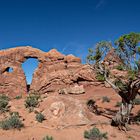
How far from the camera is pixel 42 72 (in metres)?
37.3

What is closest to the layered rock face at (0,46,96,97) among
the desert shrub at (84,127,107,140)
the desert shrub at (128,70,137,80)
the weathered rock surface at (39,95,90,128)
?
the weathered rock surface at (39,95,90,128)

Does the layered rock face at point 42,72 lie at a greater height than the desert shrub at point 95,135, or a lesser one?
greater

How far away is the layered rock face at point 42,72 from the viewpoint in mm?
35000

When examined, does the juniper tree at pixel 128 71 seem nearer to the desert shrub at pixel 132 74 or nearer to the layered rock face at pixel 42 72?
the desert shrub at pixel 132 74

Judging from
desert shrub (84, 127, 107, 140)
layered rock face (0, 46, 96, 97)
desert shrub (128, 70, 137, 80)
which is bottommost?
desert shrub (84, 127, 107, 140)

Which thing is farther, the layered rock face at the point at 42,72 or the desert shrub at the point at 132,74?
the layered rock face at the point at 42,72

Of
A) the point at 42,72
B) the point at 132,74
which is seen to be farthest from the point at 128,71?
the point at 42,72

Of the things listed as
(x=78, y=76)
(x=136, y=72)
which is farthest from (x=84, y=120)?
(x=78, y=76)

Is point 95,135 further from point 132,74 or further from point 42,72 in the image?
point 42,72

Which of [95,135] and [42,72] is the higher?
[42,72]

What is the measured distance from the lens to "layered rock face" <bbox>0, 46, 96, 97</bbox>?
1378 inches

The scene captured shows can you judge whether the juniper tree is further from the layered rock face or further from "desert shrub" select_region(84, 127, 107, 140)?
the layered rock face

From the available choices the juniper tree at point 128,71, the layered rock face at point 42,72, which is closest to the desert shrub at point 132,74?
the juniper tree at point 128,71

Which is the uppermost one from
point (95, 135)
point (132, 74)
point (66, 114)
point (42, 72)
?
point (42, 72)
